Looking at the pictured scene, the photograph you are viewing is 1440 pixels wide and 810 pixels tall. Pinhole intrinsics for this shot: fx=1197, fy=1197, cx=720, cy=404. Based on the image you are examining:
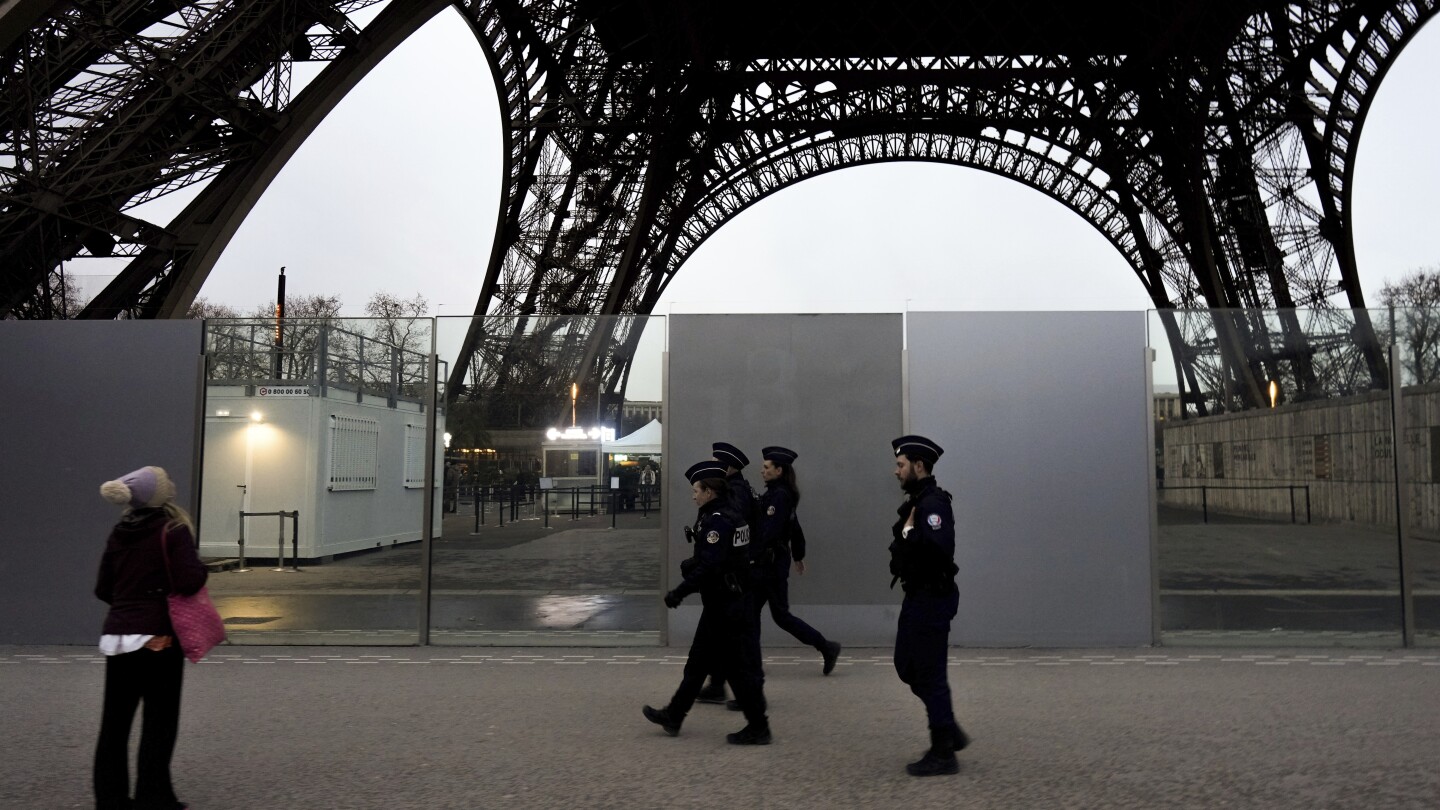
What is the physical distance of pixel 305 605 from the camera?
36.3ft

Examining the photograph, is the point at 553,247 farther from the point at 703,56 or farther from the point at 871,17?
the point at 871,17

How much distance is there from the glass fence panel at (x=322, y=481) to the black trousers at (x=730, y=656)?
4.92 metres

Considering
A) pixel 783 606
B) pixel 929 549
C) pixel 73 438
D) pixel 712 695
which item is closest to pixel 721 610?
pixel 929 549

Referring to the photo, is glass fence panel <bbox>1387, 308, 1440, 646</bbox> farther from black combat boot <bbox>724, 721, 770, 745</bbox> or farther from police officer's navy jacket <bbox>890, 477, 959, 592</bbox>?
black combat boot <bbox>724, 721, 770, 745</bbox>

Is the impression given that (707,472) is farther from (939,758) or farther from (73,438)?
(73,438)

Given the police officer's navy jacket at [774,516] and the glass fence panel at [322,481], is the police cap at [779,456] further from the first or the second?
the glass fence panel at [322,481]

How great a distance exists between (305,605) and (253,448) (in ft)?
5.03

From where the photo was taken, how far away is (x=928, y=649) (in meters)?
6.10

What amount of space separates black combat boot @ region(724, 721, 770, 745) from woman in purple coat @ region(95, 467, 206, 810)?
2.82 m

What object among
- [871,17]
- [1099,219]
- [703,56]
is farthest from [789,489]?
[1099,219]

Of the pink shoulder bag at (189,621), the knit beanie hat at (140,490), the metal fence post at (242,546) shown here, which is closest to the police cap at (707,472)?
the pink shoulder bag at (189,621)

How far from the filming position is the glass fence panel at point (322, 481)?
1103 centimetres

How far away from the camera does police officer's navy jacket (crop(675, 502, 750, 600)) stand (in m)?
6.63

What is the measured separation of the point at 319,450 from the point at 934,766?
7281 millimetres
